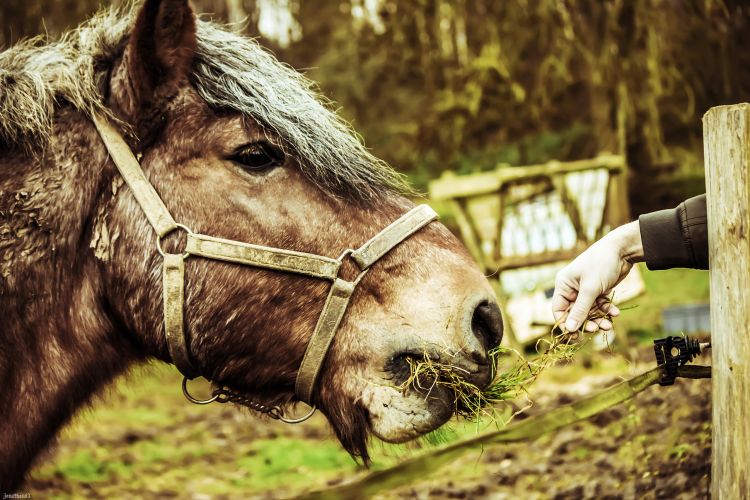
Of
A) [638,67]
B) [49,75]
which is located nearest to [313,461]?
[49,75]

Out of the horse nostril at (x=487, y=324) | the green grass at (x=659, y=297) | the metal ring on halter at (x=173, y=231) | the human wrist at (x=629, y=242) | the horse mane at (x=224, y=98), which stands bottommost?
the green grass at (x=659, y=297)

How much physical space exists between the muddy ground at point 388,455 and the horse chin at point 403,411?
0.98 feet

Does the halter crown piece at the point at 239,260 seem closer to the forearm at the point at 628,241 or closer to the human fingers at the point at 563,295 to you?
the human fingers at the point at 563,295

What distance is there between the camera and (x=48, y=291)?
208cm

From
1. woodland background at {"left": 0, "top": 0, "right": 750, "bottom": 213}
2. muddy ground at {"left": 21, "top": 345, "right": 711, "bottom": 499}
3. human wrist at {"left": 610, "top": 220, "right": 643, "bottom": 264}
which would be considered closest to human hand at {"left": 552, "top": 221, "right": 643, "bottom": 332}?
human wrist at {"left": 610, "top": 220, "right": 643, "bottom": 264}

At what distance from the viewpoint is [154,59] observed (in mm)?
2133

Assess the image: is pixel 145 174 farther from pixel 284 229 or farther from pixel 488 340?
pixel 488 340

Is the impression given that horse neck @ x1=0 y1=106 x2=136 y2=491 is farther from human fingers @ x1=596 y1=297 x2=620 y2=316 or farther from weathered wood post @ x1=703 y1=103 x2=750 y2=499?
weathered wood post @ x1=703 y1=103 x2=750 y2=499

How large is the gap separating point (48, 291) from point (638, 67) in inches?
304

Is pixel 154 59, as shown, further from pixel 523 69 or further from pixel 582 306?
pixel 523 69

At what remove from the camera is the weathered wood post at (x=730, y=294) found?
1764 millimetres

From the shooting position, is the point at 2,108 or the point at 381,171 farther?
the point at 381,171

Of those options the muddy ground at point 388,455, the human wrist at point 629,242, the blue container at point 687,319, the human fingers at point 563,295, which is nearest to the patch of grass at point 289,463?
the muddy ground at point 388,455

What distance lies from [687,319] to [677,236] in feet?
15.2
